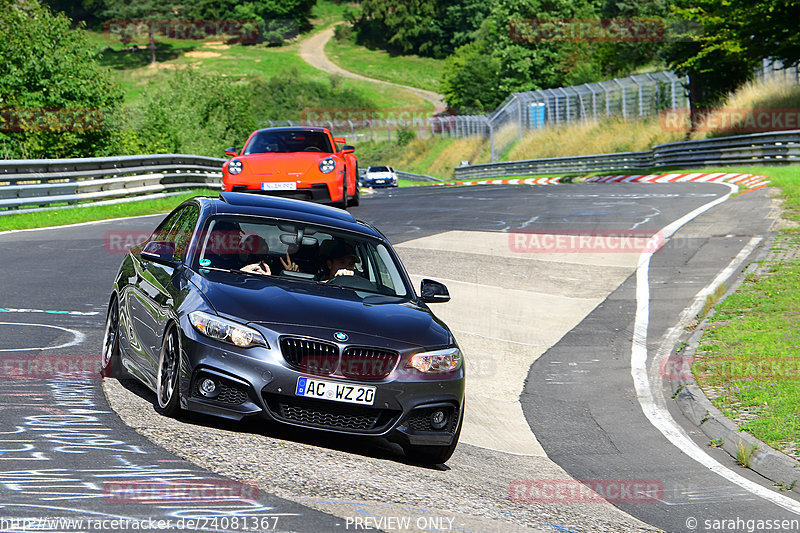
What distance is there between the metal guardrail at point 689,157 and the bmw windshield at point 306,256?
27986mm

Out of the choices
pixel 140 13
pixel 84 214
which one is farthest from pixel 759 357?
pixel 140 13

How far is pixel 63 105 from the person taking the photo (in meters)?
33.2

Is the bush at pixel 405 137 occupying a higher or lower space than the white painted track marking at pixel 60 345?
lower

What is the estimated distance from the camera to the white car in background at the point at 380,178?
185 ft

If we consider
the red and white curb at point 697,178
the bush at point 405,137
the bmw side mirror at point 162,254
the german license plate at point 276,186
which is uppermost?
the bmw side mirror at point 162,254

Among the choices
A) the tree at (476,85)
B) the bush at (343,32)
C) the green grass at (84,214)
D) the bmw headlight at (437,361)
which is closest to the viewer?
the bmw headlight at (437,361)

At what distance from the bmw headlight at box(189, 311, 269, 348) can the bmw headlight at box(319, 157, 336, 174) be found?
13003 millimetres

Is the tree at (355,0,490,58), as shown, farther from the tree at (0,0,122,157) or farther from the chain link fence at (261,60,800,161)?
the tree at (0,0,122,157)

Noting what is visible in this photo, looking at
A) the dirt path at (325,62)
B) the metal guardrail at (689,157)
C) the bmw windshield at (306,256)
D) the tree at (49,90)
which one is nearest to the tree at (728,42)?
the metal guardrail at (689,157)

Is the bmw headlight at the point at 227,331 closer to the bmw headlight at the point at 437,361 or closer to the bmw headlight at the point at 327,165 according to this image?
the bmw headlight at the point at 437,361

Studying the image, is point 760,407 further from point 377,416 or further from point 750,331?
point 377,416

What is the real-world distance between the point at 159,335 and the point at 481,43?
10960cm

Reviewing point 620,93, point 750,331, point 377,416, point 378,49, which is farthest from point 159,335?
point 378,49

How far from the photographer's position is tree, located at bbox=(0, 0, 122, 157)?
31.9 meters
